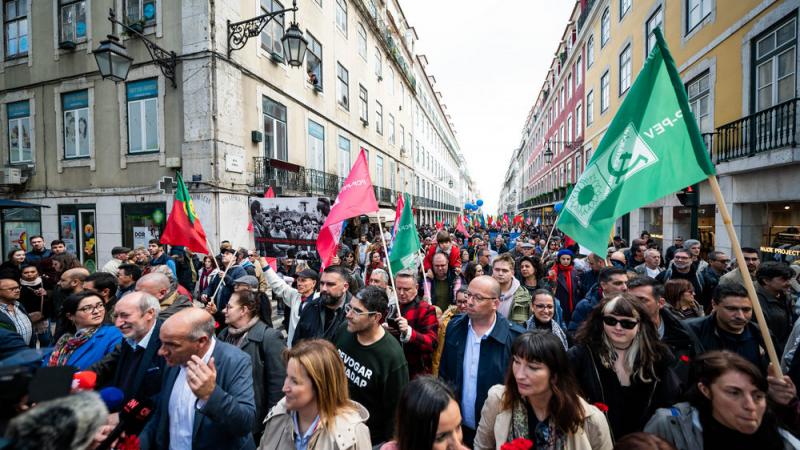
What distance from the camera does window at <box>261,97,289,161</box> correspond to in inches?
524

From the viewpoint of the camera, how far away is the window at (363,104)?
875 inches

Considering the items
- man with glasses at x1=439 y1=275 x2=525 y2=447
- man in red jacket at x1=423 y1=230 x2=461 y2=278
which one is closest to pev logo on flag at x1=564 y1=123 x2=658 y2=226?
man with glasses at x1=439 y1=275 x2=525 y2=447

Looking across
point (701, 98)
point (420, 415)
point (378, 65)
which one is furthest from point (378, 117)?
point (420, 415)

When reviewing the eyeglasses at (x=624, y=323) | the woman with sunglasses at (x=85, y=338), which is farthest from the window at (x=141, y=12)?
the eyeglasses at (x=624, y=323)

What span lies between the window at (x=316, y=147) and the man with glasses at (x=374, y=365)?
1393 centimetres

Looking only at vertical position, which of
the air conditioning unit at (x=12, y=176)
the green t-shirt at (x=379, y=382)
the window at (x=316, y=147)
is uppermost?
the window at (x=316, y=147)

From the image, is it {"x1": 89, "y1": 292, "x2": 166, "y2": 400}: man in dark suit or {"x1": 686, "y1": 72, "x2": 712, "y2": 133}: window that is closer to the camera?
{"x1": 89, "y1": 292, "x2": 166, "y2": 400}: man in dark suit

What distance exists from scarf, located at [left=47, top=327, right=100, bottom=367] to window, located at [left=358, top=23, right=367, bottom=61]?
22.1 metres

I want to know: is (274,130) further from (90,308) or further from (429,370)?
(429,370)

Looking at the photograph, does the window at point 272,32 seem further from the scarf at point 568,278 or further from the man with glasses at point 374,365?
the man with glasses at point 374,365

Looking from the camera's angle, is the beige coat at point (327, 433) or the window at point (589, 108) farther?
the window at point (589, 108)

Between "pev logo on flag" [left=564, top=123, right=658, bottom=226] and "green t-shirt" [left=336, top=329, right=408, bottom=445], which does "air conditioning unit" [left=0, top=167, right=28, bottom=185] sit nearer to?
"green t-shirt" [left=336, top=329, right=408, bottom=445]

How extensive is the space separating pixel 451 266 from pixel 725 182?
28.0 feet

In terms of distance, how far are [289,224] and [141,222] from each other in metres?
7.33
